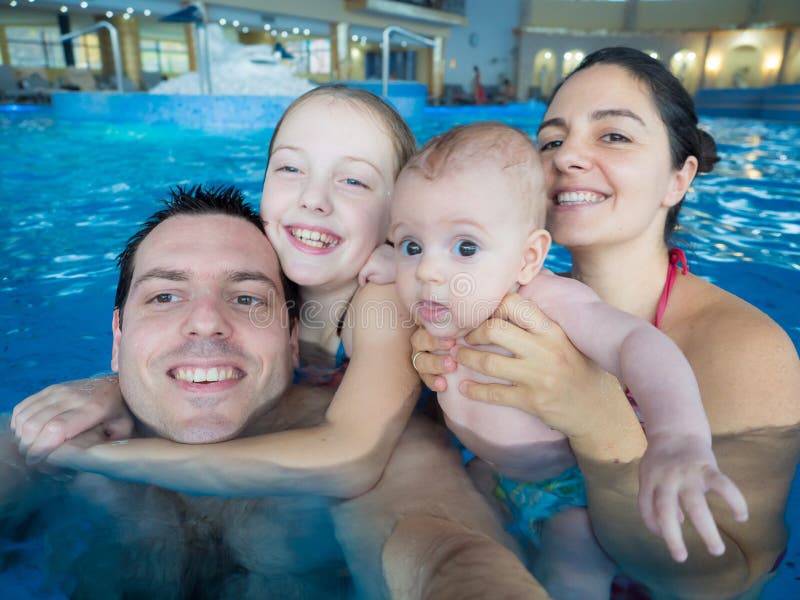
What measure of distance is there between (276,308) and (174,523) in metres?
0.78

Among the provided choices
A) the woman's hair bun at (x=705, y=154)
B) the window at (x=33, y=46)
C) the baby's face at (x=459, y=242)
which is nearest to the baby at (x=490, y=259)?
the baby's face at (x=459, y=242)

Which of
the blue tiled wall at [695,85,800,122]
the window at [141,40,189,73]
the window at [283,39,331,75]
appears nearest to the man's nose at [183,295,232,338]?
the blue tiled wall at [695,85,800,122]

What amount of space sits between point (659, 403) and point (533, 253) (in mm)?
626

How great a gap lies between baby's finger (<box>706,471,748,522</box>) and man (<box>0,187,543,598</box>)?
468mm

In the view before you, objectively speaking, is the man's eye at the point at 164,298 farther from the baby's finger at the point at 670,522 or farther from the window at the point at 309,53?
the window at the point at 309,53

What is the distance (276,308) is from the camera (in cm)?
211

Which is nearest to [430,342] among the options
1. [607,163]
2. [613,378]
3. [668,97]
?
[613,378]

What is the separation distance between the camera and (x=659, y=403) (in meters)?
1.31

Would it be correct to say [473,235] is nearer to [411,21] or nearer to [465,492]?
[465,492]

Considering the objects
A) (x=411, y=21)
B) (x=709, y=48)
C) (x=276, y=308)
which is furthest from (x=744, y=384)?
(x=709, y=48)

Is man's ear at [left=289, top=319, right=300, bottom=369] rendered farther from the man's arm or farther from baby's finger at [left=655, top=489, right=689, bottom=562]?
baby's finger at [left=655, top=489, right=689, bottom=562]

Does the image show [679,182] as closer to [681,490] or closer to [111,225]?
[681,490]

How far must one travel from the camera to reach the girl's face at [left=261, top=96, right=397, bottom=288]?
2.22 meters

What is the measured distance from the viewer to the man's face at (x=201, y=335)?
1824 millimetres
